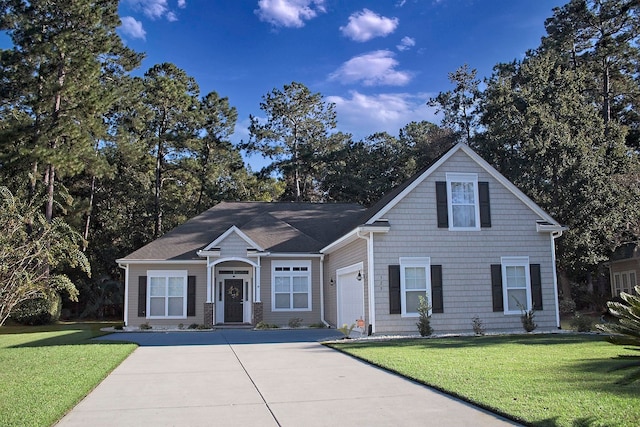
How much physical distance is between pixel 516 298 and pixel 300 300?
8.67 m

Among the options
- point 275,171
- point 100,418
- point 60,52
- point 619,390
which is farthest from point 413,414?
point 275,171

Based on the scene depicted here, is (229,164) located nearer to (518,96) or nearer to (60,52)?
(60,52)

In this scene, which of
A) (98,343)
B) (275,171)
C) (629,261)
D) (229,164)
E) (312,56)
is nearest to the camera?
(98,343)

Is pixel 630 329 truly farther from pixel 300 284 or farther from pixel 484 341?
pixel 300 284

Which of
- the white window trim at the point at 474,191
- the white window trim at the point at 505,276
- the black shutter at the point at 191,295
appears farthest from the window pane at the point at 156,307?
the white window trim at the point at 505,276

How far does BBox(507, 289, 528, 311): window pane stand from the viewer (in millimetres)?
17328

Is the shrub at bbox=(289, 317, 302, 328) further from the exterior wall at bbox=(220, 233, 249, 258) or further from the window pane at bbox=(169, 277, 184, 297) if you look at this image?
the window pane at bbox=(169, 277, 184, 297)

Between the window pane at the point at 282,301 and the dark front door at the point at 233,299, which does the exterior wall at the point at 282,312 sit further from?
the dark front door at the point at 233,299

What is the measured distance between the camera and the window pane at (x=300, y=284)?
22.4 metres

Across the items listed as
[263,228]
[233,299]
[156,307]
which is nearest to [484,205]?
[263,228]

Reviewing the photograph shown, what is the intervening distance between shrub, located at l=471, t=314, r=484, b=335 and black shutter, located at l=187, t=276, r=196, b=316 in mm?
11097

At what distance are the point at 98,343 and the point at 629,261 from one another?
88.7ft

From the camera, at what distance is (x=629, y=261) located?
2942cm

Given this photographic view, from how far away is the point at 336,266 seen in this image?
69.3ft
